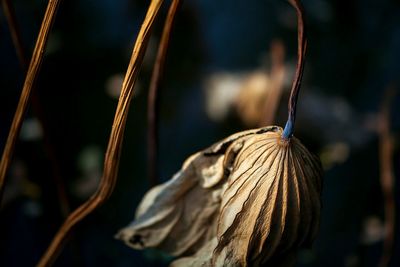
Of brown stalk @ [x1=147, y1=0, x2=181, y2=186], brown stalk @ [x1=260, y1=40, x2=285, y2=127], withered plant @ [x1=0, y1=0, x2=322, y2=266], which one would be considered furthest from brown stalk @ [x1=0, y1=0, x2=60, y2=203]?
brown stalk @ [x1=260, y1=40, x2=285, y2=127]

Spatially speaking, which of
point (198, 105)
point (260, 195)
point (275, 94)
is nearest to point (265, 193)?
point (260, 195)

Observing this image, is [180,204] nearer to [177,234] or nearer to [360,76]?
[177,234]

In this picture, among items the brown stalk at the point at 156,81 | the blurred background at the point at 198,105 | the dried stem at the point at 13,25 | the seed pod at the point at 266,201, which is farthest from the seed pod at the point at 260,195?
the blurred background at the point at 198,105

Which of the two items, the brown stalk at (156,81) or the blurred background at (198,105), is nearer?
the brown stalk at (156,81)

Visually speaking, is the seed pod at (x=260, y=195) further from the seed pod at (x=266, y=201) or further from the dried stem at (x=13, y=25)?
the dried stem at (x=13, y=25)

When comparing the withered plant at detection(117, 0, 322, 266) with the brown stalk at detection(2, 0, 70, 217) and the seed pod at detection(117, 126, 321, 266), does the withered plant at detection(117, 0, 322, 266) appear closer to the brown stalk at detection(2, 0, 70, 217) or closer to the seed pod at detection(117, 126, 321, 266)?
the seed pod at detection(117, 126, 321, 266)

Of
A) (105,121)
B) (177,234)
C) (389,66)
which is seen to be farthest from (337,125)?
(177,234)
